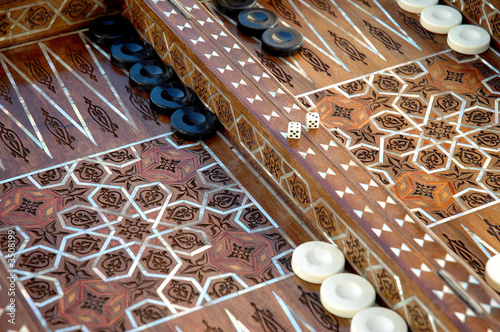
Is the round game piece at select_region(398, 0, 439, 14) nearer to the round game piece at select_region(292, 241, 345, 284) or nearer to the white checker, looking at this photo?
the white checker

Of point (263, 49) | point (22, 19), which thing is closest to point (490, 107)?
point (263, 49)

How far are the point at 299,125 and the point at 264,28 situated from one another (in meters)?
1.29

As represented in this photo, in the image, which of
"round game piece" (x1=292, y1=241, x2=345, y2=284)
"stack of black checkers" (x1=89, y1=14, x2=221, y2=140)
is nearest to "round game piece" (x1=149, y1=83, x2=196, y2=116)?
"stack of black checkers" (x1=89, y1=14, x2=221, y2=140)

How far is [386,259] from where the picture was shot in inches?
133

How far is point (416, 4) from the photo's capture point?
5.20 m

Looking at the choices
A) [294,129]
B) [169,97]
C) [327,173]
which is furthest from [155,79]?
[327,173]

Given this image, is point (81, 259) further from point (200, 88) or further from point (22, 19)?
point (22, 19)

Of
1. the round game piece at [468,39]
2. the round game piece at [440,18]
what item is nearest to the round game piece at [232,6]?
the round game piece at [440,18]

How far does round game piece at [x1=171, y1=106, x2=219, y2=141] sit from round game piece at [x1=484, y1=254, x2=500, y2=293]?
1708 mm

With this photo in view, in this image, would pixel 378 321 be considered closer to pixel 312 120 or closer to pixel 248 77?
pixel 312 120

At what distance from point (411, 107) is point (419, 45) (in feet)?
2.13

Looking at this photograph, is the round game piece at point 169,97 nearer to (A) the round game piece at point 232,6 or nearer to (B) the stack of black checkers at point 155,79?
(B) the stack of black checkers at point 155,79

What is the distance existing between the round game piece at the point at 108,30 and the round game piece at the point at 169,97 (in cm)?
62

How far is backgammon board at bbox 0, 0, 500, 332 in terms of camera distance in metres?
3.44
